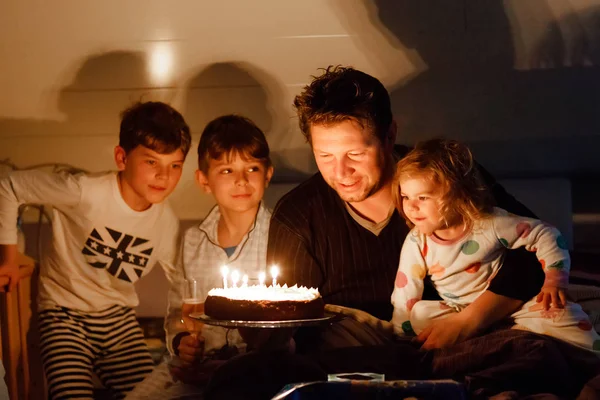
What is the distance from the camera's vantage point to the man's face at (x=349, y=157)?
2.57m

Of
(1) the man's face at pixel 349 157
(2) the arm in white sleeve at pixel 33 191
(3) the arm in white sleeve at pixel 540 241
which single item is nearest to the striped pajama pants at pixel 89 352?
(2) the arm in white sleeve at pixel 33 191

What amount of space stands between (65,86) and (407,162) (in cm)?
127

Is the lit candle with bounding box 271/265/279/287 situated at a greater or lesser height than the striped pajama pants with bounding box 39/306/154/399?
greater

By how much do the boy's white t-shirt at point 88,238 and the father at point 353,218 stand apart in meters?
0.49

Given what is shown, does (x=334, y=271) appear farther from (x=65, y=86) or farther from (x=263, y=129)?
(x=65, y=86)

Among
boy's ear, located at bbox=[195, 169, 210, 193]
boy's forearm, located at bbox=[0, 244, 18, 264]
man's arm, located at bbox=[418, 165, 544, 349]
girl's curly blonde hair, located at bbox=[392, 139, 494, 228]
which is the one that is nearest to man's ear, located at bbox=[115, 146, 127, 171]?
boy's ear, located at bbox=[195, 169, 210, 193]

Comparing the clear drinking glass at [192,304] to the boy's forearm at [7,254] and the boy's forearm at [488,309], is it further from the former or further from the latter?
the boy's forearm at [488,309]

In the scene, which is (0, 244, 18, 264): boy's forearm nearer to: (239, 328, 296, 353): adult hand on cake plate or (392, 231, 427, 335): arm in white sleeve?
(239, 328, 296, 353): adult hand on cake plate

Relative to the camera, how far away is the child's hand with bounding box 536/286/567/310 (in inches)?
90.8

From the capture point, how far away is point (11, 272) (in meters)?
2.85

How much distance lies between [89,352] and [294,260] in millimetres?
764

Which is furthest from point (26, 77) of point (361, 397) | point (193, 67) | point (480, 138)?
point (361, 397)

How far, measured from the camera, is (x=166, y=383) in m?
2.67

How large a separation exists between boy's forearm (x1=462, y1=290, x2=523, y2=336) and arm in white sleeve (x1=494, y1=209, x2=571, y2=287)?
132 mm
